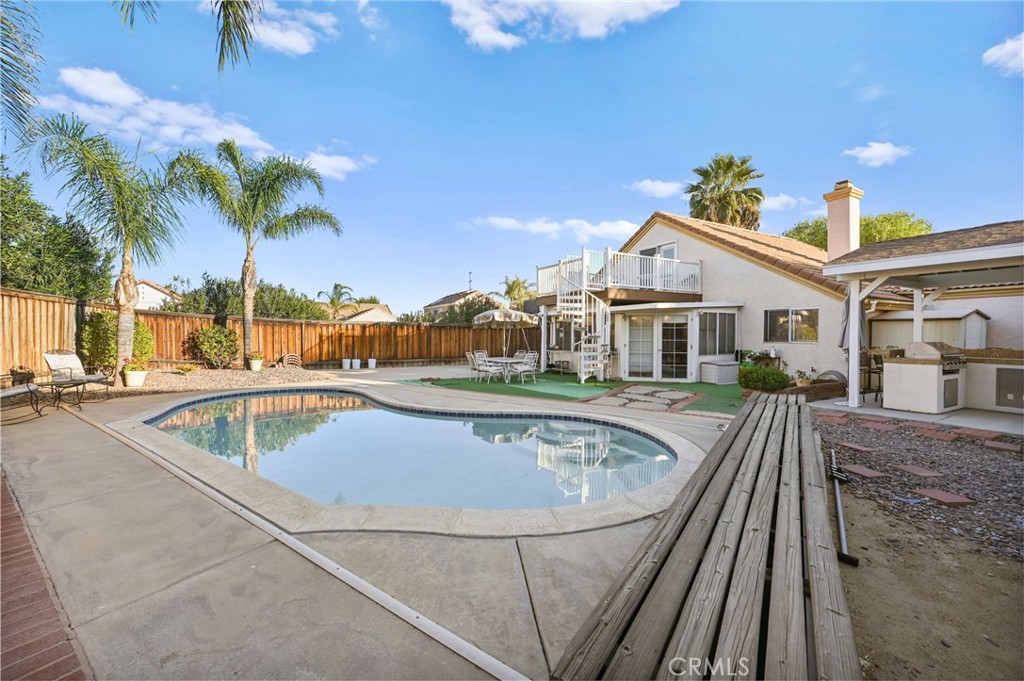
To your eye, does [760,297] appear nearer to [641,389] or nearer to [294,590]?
[641,389]

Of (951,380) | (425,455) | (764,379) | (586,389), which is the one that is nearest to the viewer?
(425,455)

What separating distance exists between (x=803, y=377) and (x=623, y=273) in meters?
5.79

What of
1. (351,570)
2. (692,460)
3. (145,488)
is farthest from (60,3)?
(692,460)

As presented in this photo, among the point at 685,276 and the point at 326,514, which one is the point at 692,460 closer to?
the point at 326,514

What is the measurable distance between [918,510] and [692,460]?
185 centimetres

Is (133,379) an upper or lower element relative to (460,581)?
upper

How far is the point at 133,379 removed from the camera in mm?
10586

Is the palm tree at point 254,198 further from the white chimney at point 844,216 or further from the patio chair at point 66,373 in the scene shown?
the white chimney at point 844,216

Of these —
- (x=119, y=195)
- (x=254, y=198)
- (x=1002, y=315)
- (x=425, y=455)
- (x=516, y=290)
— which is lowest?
(x=425, y=455)

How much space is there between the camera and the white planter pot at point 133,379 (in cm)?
1052

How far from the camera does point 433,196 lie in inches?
863

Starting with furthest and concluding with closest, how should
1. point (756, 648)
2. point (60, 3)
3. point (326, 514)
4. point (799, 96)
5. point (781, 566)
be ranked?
point (799, 96)
point (60, 3)
point (326, 514)
point (781, 566)
point (756, 648)

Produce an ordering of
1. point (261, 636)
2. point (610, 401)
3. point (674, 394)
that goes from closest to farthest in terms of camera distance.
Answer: point (261, 636), point (610, 401), point (674, 394)

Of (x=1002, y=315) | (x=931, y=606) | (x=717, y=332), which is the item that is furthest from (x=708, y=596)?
(x=1002, y=315)
